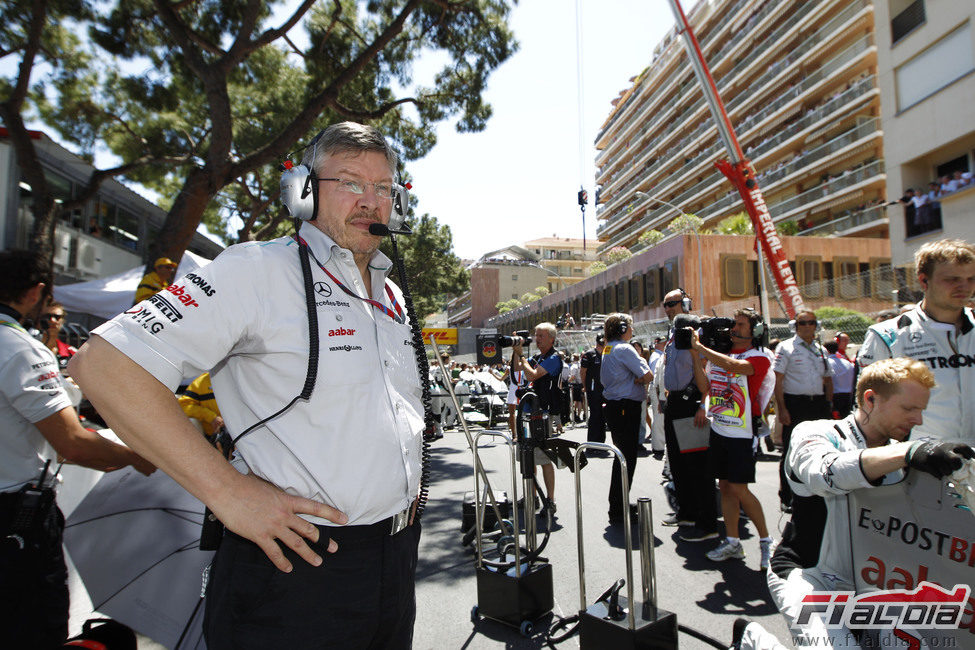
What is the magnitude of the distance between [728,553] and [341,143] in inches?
171

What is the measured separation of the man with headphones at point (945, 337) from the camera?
9.85 ft

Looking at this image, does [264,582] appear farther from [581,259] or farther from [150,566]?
[581,259]

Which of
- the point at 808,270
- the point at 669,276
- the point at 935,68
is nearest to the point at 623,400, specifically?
the point at 935,68

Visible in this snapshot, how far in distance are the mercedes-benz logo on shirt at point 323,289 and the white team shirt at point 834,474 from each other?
196 centimetres

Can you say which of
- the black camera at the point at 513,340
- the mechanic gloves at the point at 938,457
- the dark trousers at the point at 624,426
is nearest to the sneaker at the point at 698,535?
the dark trousers at the point at 624,426

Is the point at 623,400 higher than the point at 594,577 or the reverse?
higher

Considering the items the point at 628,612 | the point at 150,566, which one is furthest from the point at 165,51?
the point at 628,612

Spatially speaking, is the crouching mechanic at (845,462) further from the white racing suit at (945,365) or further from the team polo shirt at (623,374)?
the team polo shirt at (623,374)

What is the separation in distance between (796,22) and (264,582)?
5155 centimetres

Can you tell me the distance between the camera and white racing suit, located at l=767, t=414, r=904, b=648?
216 centimetres

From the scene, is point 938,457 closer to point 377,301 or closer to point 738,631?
point 738,631

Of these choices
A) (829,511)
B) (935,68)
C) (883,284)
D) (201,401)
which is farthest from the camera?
(935,68)

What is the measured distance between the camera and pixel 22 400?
6.79 ft

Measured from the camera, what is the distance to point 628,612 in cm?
278
